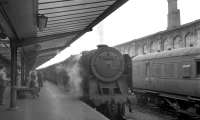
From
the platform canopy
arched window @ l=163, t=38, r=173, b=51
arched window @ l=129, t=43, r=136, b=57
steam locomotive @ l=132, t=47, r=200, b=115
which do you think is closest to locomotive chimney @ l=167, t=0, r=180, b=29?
arched window @ l=129, t=43, r=136, b=57

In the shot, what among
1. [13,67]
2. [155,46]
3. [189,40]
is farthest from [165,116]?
[155,46]

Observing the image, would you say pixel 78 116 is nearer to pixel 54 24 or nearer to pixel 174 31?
pixel 54 24

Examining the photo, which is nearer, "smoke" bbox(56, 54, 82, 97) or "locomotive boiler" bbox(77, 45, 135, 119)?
"locomotive boiler" bbox(77, 45, 135, 119)

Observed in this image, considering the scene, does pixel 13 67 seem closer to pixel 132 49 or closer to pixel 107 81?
pixel 107 81

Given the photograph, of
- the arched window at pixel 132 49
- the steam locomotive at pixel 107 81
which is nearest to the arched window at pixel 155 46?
the arched window at pixel 132 49

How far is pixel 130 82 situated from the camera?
12.4m

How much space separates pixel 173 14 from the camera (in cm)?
4784

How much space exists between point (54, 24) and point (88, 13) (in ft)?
4.57

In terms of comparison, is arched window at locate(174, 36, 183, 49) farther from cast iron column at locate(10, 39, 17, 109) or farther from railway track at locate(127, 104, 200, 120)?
cast iron column at locate(10, 39, 17, 109)

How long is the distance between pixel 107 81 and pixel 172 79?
2.97m

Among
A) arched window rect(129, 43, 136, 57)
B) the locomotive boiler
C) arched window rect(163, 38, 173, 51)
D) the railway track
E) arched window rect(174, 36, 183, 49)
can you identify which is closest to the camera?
the locomotive boiler

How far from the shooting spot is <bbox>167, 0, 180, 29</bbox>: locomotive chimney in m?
47.2

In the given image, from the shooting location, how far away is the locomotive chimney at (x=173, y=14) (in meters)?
47.2

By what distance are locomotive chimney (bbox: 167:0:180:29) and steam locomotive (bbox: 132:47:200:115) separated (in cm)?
3156
